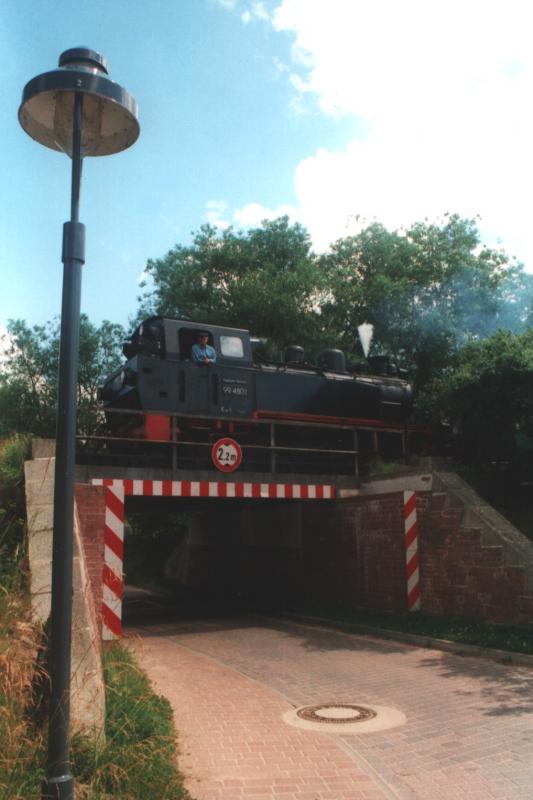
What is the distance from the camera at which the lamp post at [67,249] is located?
387 cm

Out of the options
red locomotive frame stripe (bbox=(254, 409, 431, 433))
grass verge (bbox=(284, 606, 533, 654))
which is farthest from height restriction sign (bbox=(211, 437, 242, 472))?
grass verge (bbox=(284, 606, 533, 654))

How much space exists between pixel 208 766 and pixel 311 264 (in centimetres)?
2245

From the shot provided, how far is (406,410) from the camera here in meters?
17.0

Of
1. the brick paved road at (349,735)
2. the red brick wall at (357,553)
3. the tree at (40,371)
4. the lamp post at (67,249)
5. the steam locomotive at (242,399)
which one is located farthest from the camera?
the tree at (40,371)

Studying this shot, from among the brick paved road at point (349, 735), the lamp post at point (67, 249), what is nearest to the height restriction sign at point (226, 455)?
the brick paved road at point (349, 735)

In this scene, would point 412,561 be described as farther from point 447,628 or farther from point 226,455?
point 226,455

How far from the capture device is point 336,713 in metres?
6.82

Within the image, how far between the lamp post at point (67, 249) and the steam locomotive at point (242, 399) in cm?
781

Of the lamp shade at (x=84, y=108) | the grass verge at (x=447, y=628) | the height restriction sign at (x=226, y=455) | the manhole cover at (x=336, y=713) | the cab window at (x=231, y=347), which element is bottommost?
the manhole cover at (x=336, y=713)

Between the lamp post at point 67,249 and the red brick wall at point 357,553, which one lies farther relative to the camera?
the red brick wall at point 357,553

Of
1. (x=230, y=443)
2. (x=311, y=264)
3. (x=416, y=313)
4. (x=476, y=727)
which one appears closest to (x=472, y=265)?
(x=416, y=313)

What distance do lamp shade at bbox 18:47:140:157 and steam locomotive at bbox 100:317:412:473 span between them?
25.3 feet

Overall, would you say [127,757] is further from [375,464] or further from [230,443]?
[375,464]

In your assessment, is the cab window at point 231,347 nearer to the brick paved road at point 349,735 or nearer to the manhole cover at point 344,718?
the brick paved road at point 349,735
